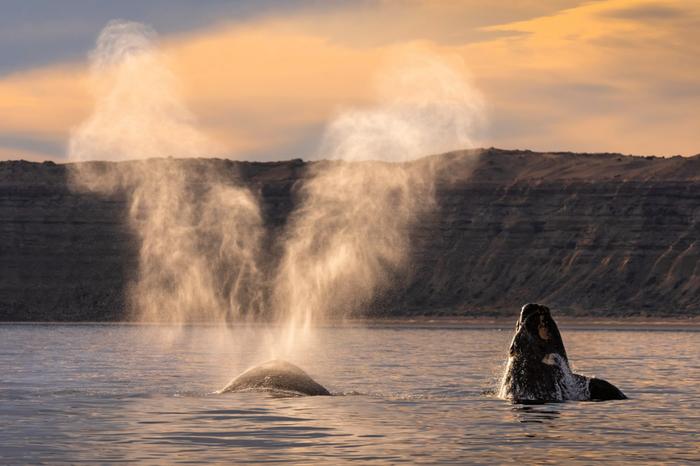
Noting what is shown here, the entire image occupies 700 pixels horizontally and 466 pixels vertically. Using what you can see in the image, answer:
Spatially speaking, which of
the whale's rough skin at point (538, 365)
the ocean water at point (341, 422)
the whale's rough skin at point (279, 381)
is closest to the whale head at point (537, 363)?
the whale's rough skin at point (538, 365)

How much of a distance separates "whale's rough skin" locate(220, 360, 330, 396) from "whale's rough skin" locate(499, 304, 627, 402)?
5.37m

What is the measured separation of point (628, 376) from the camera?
5109 centimetres

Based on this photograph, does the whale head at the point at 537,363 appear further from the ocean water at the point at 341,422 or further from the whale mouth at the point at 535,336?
the ocean water at the point at 341,422

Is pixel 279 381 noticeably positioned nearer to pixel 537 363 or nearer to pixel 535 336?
pixel 537 363

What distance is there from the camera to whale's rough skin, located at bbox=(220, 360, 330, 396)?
35562 millimetres

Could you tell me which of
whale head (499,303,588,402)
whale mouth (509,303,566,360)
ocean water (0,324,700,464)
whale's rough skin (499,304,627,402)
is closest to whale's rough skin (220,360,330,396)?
ocean water (0,324,700,464)

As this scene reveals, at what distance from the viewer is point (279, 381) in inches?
1411

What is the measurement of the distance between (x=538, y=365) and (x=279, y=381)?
7562 mm

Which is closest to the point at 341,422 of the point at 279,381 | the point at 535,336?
the point at 535,336

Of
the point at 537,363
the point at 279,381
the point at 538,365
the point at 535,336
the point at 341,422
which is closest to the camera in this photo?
the point at 341,422

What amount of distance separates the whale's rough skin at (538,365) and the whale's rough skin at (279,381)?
5366 mm

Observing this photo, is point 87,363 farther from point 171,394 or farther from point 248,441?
point 248,441

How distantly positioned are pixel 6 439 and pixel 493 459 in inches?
378

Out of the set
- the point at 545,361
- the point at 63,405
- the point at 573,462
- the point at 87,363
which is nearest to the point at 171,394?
the point at 63,405
